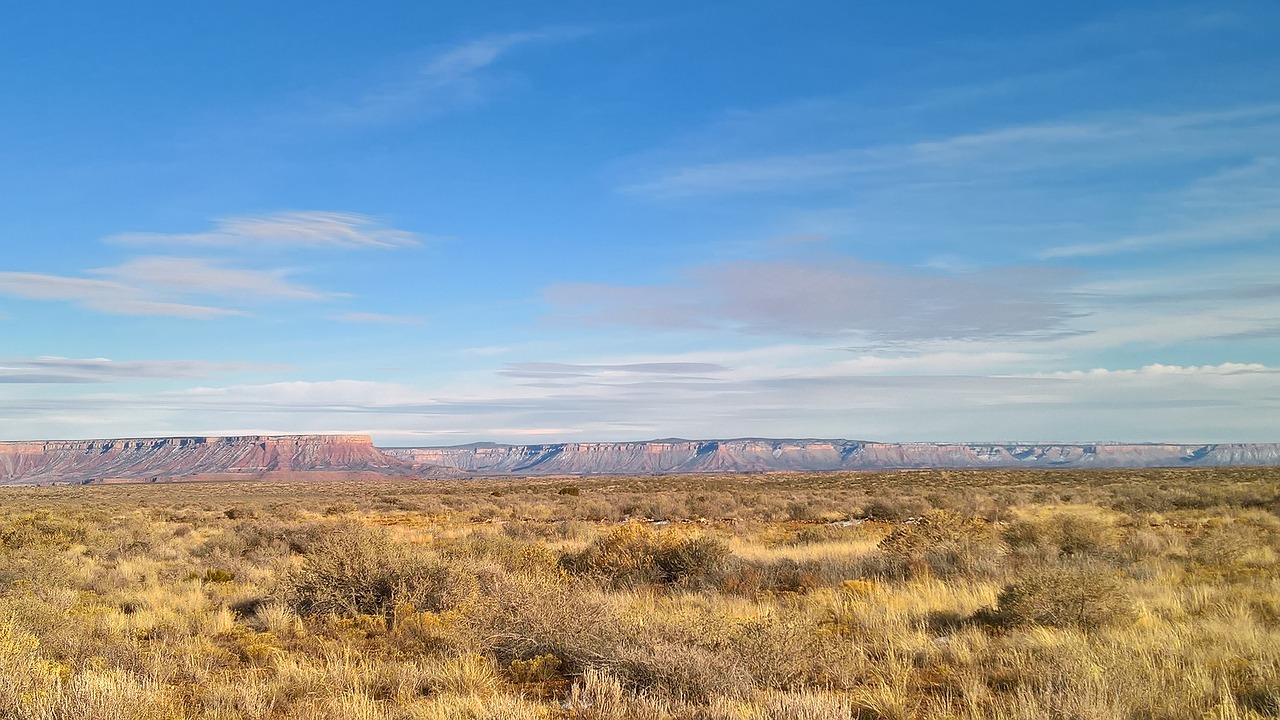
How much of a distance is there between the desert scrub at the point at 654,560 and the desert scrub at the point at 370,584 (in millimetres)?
2740

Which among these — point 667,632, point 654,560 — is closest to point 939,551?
point 654,560

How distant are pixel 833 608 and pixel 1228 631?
4.15m

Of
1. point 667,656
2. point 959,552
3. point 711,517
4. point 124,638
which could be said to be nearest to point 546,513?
point 711,517

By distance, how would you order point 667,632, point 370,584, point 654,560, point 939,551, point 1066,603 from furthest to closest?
point 939,551
point 654,560
point 370,584
point 1066,603
point 667,632

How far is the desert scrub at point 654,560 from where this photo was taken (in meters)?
12.6

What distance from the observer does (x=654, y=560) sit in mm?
13172

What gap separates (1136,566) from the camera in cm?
1220

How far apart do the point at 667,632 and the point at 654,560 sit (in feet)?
19.3

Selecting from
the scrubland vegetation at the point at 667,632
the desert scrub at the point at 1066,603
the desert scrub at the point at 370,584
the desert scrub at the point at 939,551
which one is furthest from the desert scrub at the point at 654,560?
the desert scrub at the point at 1066,603

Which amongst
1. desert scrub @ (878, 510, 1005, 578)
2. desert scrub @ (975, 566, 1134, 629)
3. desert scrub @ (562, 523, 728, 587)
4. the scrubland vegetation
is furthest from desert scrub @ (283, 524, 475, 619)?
desert scrub @ (878, 510, 1005, 578)

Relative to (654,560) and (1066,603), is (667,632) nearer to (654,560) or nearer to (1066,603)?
(1066,603)

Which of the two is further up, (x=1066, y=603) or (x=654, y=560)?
(x=1066, y=603)

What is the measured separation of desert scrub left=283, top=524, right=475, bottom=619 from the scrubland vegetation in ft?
0.11

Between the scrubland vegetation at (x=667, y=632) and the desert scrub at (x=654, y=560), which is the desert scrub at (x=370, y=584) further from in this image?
the desert scrub at (x=654, y=560)
